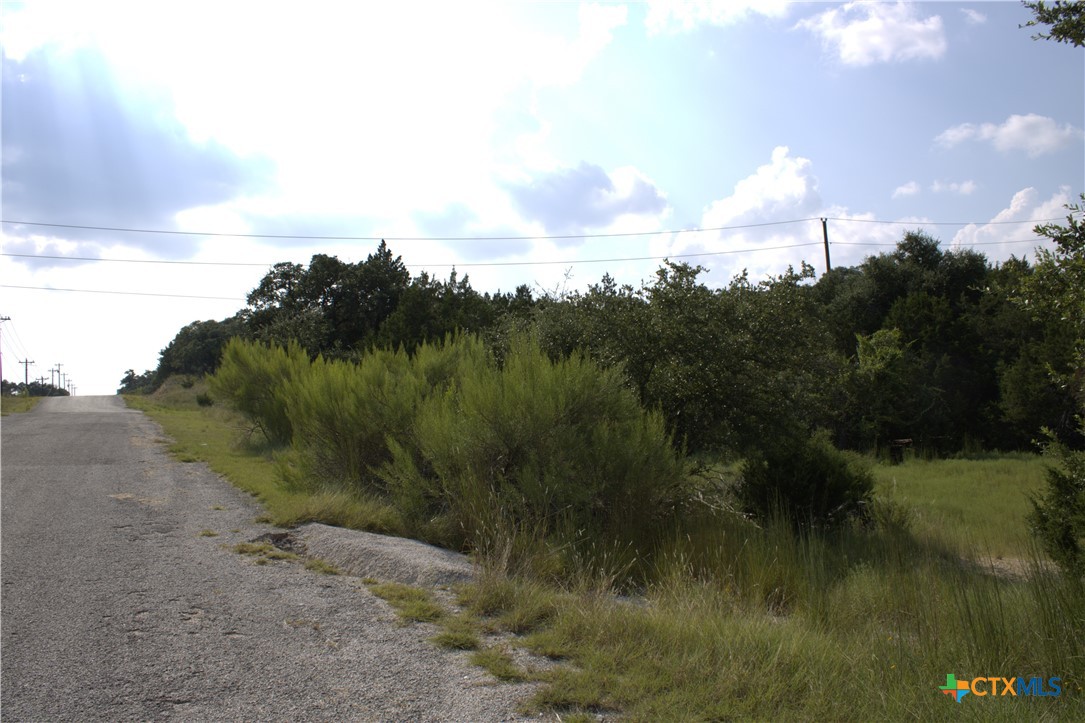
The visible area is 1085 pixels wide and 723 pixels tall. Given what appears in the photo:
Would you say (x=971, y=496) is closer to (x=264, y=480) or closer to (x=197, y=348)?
(x=264, y=480)

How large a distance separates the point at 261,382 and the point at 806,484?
15193mm

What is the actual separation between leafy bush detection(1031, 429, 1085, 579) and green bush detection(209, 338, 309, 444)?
15466 millimetres

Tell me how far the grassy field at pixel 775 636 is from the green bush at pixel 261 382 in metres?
13.9

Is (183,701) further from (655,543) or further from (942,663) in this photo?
(655,543)

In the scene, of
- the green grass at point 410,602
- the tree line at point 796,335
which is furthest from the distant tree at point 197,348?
the green grass at point 410,602

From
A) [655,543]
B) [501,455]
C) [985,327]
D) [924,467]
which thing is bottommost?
[924,467]

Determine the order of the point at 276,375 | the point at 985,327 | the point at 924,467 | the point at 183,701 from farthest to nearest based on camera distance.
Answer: the point at 985,327
the point at 924,467
the point at 276,375
the point at 183,701

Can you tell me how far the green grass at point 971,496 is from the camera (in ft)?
41.2

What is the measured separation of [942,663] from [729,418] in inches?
334

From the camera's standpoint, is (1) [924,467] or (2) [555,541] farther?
(1) [924,467]

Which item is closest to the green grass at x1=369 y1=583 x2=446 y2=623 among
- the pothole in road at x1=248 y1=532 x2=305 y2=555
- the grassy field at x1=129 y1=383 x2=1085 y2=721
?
the grassy field at x1=129 y1=383 x2=1085 y2=721

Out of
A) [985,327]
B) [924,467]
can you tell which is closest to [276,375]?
[924,467]

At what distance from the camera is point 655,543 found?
8.34 meters

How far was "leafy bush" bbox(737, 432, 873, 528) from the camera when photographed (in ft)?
45.3
